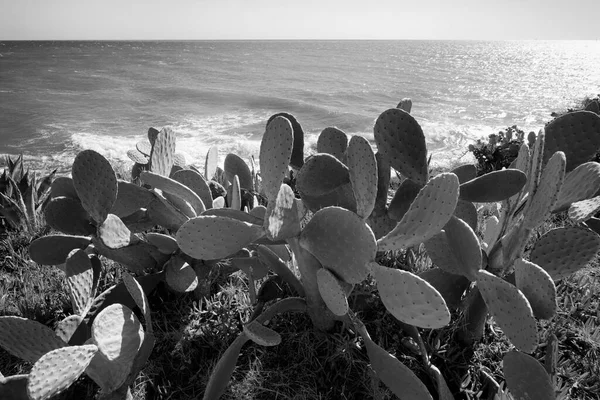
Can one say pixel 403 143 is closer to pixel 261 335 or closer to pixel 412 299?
pixel 412 299

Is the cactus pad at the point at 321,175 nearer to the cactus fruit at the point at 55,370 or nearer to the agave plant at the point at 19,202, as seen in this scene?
the cactus fruit at the point at 55,370

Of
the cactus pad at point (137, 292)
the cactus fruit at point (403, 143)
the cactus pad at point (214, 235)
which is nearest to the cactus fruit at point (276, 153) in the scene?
the cactus pad at point (214, 235)

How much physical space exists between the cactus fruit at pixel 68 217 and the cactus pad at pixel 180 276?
1.12 ft

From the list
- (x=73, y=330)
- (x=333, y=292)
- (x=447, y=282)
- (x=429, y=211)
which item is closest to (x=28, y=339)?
(x=73, y=330)

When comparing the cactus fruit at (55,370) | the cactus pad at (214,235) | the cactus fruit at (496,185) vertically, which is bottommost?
the cactus fruit at (55,370)

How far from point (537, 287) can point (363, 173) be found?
62cm

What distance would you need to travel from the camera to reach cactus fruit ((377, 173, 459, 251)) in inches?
47.2

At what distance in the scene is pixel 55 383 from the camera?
1145mm

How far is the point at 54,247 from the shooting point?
1.85 meters

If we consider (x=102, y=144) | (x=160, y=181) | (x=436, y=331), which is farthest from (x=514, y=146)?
(x=102, y=144)

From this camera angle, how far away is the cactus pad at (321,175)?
1442 mm

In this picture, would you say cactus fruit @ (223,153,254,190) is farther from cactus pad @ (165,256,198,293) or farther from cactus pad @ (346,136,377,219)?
cactus pad @ (346,136,377,219)

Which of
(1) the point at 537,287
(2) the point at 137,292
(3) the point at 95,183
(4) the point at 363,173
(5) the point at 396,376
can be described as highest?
(4) the point at 363,173

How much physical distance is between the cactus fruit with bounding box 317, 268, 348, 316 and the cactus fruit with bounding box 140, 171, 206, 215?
643mm
